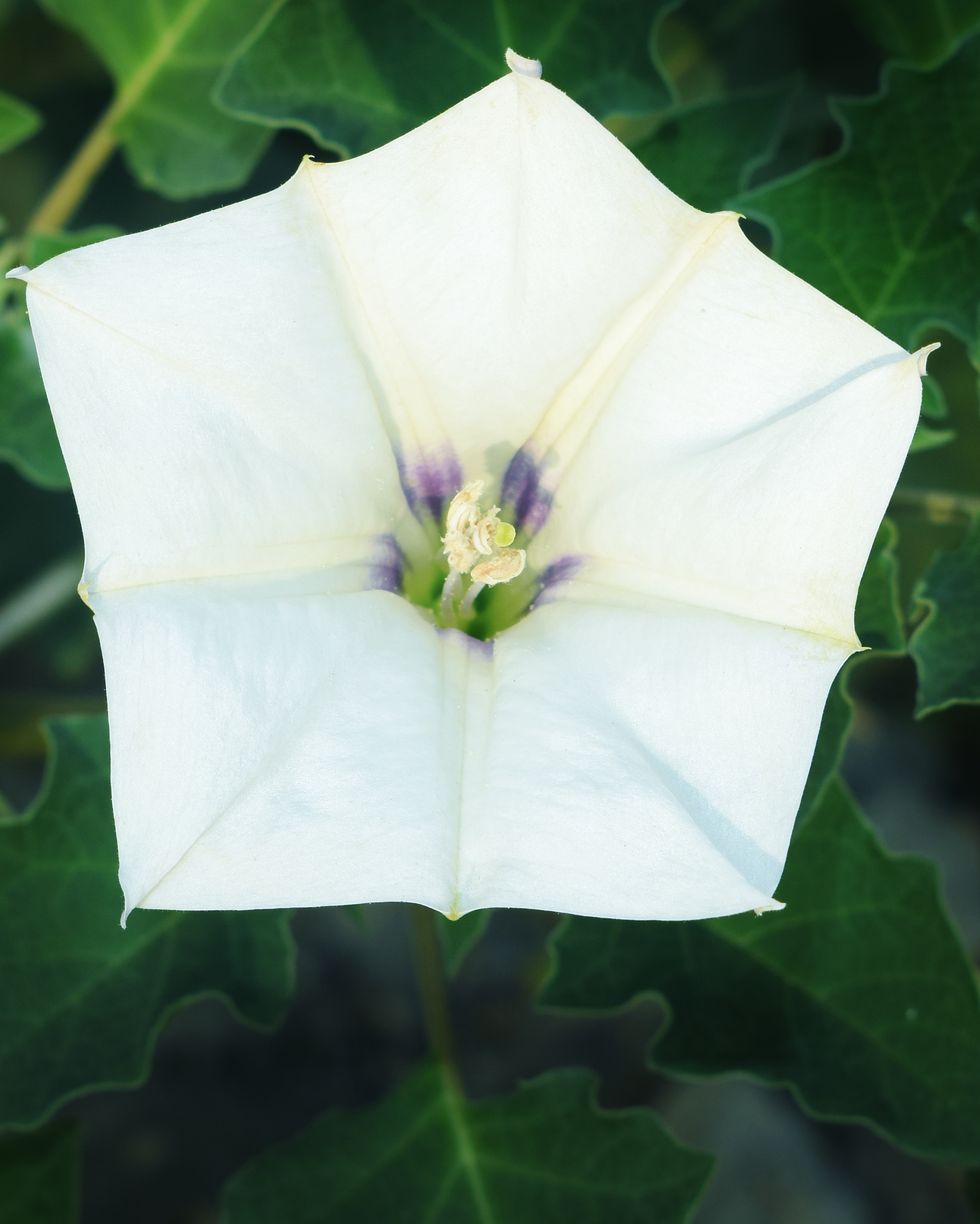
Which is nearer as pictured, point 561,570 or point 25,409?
point 561,570

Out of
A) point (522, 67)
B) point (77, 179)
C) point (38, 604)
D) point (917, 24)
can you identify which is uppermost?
point (522, 67)

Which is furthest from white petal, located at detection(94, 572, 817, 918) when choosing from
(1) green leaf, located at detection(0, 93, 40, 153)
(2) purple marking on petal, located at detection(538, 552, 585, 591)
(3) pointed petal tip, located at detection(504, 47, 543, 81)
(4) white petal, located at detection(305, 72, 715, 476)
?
(1) green leaf, located at detection(0, 93, 40, 153)

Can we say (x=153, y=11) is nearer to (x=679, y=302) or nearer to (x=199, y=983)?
(x=679, y=302)

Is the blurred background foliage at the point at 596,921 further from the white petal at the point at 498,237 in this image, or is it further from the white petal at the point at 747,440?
the white petal at the point at 498,237

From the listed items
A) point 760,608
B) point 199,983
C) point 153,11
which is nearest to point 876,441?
point 760,608

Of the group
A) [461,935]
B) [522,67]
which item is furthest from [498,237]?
[461,935]

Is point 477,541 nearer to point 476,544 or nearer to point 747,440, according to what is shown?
point 476,544
